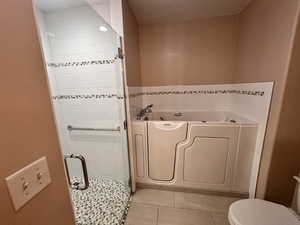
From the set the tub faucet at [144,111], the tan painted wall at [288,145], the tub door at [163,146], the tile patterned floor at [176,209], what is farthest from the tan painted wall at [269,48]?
the tub faucet at [144,111]

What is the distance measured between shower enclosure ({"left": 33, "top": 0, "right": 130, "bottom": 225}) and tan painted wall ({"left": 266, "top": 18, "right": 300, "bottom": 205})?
1.50 meters

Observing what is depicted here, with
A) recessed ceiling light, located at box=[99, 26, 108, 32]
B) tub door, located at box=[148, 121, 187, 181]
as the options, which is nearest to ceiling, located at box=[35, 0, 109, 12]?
recessed ceiling light, located at box=[99, 26, 108, 32]

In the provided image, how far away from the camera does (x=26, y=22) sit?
0.45 m

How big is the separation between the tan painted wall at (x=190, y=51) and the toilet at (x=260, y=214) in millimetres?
1738

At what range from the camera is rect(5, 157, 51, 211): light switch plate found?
40cm

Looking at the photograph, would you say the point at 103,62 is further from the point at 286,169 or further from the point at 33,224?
the point at 286,169

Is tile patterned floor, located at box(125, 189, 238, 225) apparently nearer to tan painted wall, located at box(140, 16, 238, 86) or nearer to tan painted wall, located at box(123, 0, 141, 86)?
tan painted wall, located at box(123, 0, 141, 86)

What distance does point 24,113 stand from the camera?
440 mm

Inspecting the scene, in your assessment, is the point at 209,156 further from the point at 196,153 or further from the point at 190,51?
the point at 190,51

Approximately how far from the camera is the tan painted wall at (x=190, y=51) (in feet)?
7.09

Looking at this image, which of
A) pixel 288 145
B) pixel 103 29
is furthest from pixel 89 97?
pixel 288 145

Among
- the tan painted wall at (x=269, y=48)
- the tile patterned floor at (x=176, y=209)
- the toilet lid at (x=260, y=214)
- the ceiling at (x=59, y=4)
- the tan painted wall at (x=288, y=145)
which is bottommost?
the tile patterned floor at (x=176, y=209)

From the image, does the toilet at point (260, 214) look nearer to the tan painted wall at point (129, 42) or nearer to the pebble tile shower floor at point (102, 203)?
the pebble tile shower floor at point (102, 203)

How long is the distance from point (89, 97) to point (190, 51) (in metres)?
1.70
